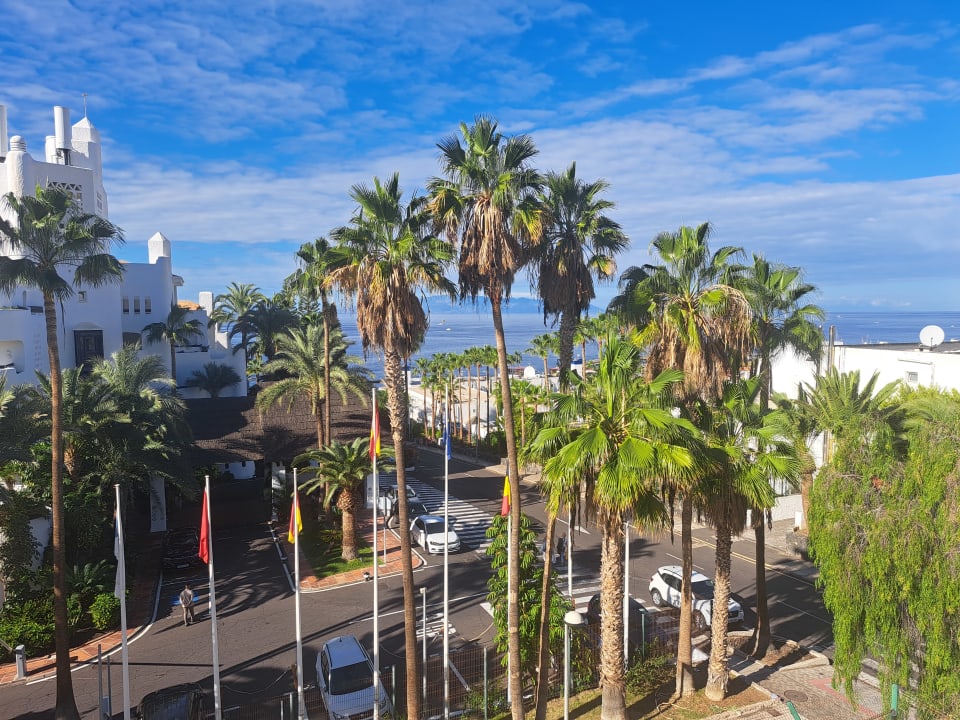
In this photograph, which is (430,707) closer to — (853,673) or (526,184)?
(853,673)

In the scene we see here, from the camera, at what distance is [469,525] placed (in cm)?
3075

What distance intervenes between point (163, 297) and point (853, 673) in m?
45.6

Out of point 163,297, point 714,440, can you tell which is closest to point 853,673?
point 714,440

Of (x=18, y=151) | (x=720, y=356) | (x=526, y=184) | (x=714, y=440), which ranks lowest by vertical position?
(x=714, y=440)

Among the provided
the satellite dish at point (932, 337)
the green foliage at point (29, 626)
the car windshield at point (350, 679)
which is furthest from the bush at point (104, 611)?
the satellite dish at point (932, 337)

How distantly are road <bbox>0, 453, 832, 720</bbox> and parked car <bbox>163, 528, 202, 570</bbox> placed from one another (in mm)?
609

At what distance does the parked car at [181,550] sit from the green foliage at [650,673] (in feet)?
57.1

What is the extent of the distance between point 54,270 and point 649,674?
733 inches

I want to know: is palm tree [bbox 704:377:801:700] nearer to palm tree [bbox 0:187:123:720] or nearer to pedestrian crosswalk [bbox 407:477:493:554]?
pedestrian crosswalk [bbox 407:477:493:554]

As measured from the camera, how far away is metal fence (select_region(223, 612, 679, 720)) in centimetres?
1538

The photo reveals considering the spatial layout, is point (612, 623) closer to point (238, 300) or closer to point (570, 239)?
point (570, 239)

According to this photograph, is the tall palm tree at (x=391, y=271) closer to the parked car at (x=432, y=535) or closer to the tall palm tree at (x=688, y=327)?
the tall palm tree at (x=688, y=327)

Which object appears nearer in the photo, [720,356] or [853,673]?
[853,673]

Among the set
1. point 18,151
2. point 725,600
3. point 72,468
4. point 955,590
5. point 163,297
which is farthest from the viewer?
point 163,297
